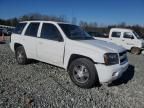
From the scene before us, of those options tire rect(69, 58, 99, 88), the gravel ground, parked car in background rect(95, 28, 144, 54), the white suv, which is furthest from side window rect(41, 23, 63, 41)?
parked car in background rect(95, 28, 144, 54)

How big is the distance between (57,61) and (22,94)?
5.81 feet

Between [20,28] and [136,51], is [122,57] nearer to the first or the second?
[20,28]

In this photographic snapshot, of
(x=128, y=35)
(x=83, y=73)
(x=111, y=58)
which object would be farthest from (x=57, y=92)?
(x=128, y=35)

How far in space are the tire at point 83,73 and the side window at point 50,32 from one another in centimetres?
99

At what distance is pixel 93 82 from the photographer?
528 cm

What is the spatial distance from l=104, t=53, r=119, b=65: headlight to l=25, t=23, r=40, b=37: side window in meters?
2.91

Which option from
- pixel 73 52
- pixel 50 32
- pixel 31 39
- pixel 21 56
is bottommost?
pixel 21 56

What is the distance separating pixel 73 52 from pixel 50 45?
0.94 metres

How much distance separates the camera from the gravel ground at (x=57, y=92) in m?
4.27

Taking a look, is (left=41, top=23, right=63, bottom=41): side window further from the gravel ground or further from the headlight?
the headlight

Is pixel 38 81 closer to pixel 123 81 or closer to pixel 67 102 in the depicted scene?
pixel 67 102

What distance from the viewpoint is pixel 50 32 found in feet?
20.8

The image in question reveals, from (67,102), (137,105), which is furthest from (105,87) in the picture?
(67,102)

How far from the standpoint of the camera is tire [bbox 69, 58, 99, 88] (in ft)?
17.1
